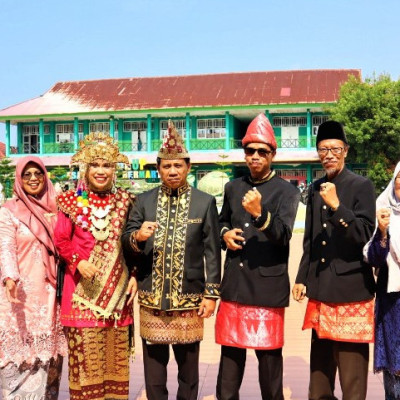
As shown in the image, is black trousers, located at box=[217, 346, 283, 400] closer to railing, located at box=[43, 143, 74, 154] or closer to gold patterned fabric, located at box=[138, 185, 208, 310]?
gold patterned fabric, located at box=[138, 185, 208, 310]

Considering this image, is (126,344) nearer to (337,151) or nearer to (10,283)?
(10,283)

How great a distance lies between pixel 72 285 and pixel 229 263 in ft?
3.51

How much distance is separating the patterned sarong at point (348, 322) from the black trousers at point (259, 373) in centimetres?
36

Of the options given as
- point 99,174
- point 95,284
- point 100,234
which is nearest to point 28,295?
point 95,284

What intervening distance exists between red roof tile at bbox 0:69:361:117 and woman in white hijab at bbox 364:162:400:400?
2363 cm

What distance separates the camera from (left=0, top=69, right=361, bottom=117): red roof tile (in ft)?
89.5

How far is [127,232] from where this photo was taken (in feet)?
11.7

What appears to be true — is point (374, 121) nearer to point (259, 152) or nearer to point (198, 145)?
point (198, 145)

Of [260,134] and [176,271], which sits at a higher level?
[260,134]

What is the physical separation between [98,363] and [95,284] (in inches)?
20.2

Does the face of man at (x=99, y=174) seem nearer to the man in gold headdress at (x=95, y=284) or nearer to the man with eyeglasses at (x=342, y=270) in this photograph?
the man in gold headdress at (x=95, y=284)

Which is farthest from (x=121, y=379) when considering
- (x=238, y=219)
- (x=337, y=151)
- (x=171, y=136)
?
(x=337, y=151)

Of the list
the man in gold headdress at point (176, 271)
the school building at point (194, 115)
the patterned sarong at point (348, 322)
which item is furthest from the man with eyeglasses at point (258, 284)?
the school building at point (194, 115)

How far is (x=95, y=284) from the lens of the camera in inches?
141
